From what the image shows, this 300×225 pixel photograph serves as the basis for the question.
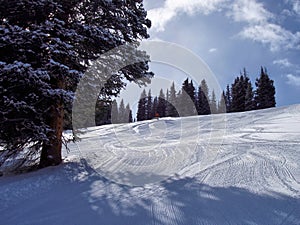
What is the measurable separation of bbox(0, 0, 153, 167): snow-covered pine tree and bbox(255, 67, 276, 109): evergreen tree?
33.5 metres

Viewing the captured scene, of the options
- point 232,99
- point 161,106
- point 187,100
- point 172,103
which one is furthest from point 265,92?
point 161,106

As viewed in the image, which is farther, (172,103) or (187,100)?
(172,103)

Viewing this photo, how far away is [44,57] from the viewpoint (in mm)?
5328

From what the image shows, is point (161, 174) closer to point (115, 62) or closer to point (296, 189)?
point (296, 189)

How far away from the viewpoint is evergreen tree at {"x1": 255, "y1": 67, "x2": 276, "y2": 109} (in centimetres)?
3378

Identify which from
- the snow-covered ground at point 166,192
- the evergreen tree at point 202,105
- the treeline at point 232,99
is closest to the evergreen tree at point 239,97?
the treeline at point 232,99

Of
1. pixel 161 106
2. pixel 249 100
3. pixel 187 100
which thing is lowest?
pixel 249 100

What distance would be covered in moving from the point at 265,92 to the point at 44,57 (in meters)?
36.0

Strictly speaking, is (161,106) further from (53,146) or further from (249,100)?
(53,146)

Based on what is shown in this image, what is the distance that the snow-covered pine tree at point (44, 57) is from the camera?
4680mm

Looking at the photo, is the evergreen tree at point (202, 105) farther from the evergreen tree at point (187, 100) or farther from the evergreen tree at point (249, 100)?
the evergreen tree at point (249, 100)

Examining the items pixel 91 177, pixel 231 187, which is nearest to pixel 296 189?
pixel 231 187

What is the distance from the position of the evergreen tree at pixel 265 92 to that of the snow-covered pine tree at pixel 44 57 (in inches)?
1318

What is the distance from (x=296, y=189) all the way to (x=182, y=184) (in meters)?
1.73
